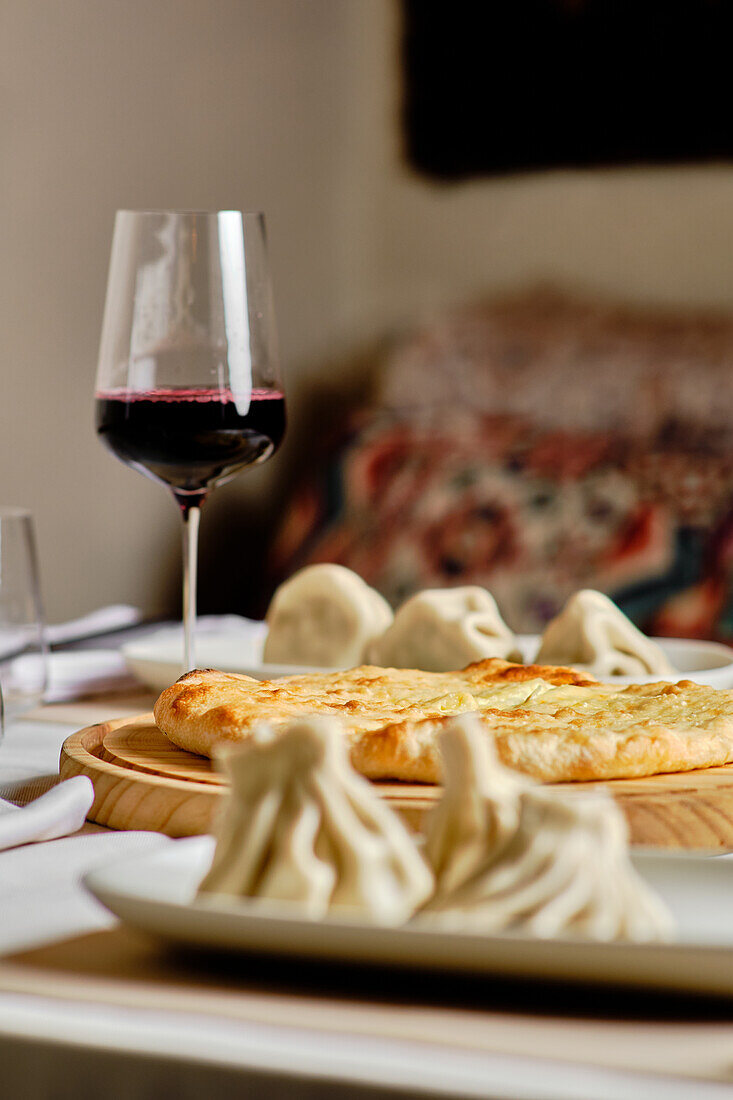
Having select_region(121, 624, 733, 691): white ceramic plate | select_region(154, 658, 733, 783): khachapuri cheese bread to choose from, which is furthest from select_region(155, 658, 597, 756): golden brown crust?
select_region(121, 624, 733, 691): white ceramic plate

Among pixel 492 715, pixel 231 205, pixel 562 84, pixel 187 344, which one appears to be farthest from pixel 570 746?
pixel 562 84

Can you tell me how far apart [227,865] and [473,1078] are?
11 centimetres

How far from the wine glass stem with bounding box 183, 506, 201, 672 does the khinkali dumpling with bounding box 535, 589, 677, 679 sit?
0.29m

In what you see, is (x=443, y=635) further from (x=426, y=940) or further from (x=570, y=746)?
(x=426, y=940)

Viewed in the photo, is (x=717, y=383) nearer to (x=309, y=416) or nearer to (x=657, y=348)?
(x=657, y=348)

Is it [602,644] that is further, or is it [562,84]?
[562,84]

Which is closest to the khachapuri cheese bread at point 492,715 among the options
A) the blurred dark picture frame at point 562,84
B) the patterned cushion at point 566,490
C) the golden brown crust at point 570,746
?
the golden brown crust at point 570,746

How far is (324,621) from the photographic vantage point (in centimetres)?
112

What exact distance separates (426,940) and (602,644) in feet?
2.23

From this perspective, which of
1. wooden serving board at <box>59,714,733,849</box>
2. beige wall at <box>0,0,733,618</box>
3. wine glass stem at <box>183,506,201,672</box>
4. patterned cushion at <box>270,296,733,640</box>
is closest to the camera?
wooden serving board at <box>59,714,733,849</box>

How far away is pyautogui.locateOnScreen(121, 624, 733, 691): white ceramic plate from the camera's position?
101 centimetres

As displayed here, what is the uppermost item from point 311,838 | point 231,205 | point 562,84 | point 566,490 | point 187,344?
point 562,84

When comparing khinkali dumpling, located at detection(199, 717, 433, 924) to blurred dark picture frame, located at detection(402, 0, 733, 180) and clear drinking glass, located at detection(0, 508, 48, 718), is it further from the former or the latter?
blurred dark picture frame, located at detection(402, 0, 733, 180)

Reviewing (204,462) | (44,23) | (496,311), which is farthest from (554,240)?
(204,462)
